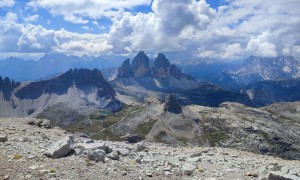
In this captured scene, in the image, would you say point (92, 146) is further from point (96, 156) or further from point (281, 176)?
point (281, 176)

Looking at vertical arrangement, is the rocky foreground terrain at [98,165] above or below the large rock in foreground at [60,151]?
below

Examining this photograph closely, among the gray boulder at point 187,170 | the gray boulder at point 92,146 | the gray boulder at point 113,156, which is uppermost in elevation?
the gray boulder at point 92,146

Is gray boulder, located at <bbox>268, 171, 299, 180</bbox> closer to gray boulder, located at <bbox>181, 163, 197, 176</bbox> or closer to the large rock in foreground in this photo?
gray boulder, located at <bbox>181, 163, 197, 176</bbox>

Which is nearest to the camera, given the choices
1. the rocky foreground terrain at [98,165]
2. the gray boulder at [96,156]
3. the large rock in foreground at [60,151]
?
the rocky foreground terrain at [98,165]

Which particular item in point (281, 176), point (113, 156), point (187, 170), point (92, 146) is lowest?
point (187, 170)

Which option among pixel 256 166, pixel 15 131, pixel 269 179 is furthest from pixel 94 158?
pixel 15 131

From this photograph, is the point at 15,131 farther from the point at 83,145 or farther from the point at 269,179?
the point at 269,179

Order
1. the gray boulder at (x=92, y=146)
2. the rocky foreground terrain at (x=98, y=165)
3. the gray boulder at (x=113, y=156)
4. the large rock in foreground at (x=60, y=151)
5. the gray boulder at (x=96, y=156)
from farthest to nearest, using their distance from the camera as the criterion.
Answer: the gray boulder at (x=92, y=146) → the gray boulder at (x=113, y=156) → the large rock in foreground at (x=60, y=151) → the gray boulder at (x=96, y=156) → the rocky foreground terrain at (x=98, y=165)

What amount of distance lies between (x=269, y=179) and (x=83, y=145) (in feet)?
46.9

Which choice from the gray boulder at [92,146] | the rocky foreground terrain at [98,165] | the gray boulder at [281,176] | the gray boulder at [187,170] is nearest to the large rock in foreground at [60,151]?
the rocky foreground terrain at [98,165]

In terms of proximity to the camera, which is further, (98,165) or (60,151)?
(60,151)

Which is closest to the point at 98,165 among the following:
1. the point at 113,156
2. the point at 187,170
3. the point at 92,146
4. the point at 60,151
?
the point at 113,156

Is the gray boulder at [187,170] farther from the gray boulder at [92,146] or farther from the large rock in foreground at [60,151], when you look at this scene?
the large rock in foreground at [60,151]

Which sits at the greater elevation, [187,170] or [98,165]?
[98,165]
